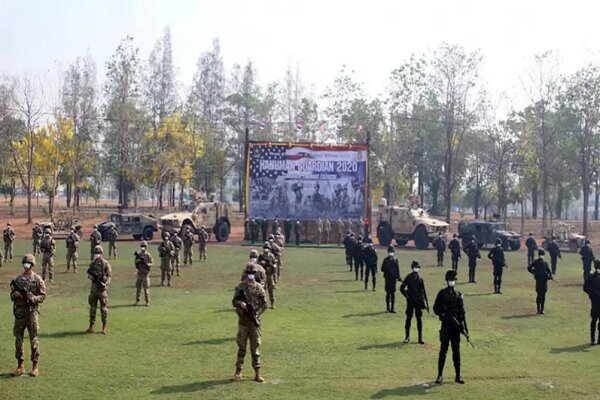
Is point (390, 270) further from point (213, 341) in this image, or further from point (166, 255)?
point (166, 255)

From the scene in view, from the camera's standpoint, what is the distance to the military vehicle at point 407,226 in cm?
4431

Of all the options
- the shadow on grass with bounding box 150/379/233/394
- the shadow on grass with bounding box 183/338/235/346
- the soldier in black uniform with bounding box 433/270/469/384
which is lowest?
the shadow on grass with bounding box 150/379/233/394

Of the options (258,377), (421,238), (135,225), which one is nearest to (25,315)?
(258,377)

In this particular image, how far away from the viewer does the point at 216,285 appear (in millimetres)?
24594

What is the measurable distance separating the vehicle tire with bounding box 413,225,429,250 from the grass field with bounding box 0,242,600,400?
19.8 metres

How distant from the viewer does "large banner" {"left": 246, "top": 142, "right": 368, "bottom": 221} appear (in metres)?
45.2

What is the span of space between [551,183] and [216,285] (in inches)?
2086

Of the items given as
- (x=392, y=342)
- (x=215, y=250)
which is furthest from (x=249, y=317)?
(x=215, y=250)

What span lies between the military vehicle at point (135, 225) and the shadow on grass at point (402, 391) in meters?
34.5

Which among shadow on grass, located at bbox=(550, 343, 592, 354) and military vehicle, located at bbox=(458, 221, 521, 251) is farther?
military vehicle, located at bbox=(458, 221, 521, 251)

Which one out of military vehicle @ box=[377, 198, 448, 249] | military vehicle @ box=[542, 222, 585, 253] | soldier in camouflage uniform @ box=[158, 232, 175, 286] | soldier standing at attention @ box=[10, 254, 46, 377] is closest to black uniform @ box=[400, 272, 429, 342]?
soldier standing at attention @ box=[10, 254, 46, 377]

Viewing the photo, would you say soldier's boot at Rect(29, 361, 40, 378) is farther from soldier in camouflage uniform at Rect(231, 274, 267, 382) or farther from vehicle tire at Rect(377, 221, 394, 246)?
vehicle tire at Rect(377, 221, 394, 246)

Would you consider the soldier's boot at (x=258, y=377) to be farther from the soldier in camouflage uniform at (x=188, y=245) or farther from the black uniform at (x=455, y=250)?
the soldier in camouflage uniform at (x=188, y=245)

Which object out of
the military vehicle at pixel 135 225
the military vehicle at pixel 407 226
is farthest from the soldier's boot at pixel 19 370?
the military vehicle at pixel 407 226
